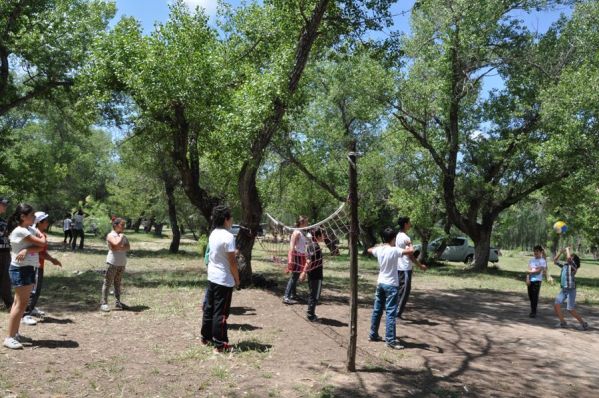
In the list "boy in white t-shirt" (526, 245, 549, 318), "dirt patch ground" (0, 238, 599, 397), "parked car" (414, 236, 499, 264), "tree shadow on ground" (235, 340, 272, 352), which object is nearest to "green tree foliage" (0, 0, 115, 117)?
"dirt patch ground" (0, 238, 599, 397)

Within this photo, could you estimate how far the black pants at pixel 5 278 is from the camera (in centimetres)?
747

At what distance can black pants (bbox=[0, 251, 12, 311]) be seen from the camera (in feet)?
24.5

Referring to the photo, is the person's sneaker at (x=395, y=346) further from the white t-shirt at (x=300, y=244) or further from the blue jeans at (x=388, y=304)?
the white t-shirt at (x=300, y=244)

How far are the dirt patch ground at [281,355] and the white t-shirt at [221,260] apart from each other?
0.96 metres

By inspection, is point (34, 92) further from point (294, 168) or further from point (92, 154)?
point (92, 154)

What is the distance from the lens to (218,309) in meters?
6.39

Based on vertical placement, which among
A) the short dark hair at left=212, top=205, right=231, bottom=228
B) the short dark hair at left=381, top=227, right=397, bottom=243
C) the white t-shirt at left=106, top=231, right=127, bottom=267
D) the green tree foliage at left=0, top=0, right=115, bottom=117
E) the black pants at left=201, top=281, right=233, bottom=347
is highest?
the green tree foliage at left=0, top=0, right=115, bottom=117

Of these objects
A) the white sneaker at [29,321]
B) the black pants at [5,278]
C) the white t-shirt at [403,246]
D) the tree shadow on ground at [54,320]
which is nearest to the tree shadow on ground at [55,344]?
the white sneaker at [29,321]

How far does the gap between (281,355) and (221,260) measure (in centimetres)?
146

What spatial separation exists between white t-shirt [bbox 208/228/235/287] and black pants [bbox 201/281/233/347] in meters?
0.09

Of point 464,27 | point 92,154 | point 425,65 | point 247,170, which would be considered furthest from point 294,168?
point 92,154

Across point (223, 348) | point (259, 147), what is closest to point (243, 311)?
point (223, 348)

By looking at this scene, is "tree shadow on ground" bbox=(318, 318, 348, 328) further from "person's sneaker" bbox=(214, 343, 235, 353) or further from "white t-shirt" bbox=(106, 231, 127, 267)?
"white t-shirt" bbox=(106, 231, 127, 267)

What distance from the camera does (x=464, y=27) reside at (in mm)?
17859
